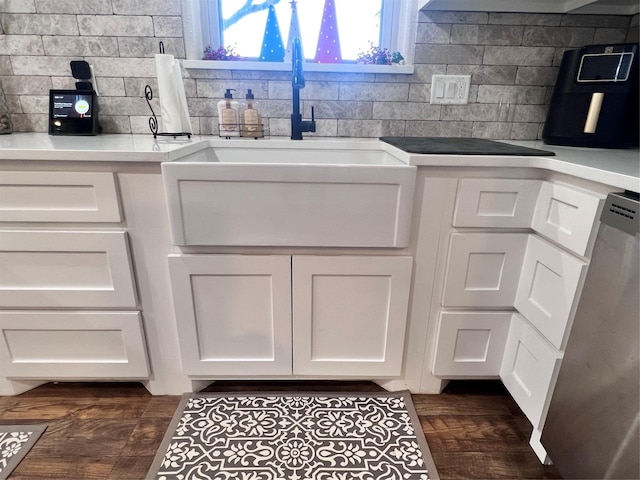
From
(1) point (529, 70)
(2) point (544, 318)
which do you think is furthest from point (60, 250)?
(1) point (529, 70)

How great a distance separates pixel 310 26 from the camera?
1.59 m

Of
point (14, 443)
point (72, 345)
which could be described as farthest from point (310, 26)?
point (14, 443)

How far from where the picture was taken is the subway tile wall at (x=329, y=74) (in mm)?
1438

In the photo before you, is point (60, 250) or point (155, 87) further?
point (155, 87)

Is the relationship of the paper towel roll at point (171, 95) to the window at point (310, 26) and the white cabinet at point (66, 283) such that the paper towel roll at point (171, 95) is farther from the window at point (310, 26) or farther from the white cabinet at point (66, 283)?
the white cabinet at point (66, 283)

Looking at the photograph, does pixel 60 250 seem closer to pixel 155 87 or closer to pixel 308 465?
pixel 155 87

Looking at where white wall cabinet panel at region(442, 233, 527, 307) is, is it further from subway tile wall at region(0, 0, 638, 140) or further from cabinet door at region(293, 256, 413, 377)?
subway tile wall at region(0, 0, 638, 140)

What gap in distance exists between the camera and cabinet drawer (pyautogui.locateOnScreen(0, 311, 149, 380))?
1.17 m

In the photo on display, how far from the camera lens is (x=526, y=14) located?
1.48 meters

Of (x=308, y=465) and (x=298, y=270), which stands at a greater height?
(x=298, y=270)

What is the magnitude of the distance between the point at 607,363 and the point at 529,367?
343 mm

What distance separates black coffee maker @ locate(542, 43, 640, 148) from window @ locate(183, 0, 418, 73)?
608 mm

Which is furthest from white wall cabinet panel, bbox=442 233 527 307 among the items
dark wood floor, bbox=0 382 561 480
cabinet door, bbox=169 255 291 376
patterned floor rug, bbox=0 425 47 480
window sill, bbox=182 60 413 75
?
patterned floor rug, bbox=0 425 47 480

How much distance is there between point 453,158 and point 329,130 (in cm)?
71
